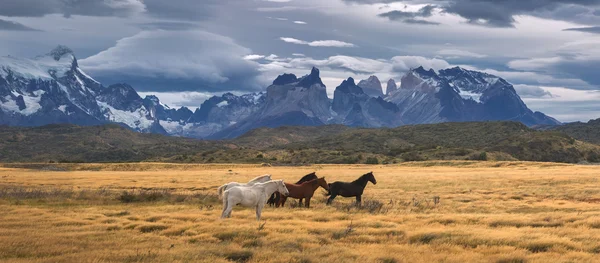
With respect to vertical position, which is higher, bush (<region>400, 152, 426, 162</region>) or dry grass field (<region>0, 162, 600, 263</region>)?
dry grass field (<region>0, 162, 600, 263</region>)

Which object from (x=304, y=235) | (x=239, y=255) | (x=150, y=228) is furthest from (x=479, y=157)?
(x=239, y=255)

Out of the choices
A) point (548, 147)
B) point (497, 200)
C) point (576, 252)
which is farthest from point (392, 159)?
point (576, 252)

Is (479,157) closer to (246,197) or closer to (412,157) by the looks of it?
(412,157)

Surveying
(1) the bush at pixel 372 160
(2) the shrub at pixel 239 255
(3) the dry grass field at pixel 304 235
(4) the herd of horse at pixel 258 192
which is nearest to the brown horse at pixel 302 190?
(4) the herd of horse at pixel 258 192

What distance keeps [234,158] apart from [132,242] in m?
128

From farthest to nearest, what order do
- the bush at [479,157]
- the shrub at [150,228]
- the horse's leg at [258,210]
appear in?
1. the bush at [479,157]
2. the horse's leg at [258,210]
3. the shrub at [150,228]

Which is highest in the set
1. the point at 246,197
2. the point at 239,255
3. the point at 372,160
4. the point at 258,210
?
the point at 246,197

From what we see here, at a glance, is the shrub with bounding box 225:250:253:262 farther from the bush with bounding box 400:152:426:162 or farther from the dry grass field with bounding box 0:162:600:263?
the bush with bounding box 400:152:426:162

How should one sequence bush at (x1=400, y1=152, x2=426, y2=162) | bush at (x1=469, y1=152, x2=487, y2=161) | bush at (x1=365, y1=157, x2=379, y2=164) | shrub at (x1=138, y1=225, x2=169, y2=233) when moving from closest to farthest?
1. shrub at (x1=138, y1=225, x2=169, y2=233)
2. bush at (x1=469, y1=152, x2=487, y2=161)
3. bush at (x1=365, y1=157, x2=379, y2=164)
4. bush at (x1=400, y1=152, x2=426, y2=162)

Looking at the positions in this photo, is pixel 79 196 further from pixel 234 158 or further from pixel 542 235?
pixel 234 158

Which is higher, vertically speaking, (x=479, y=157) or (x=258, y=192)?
(x=258, y=192)

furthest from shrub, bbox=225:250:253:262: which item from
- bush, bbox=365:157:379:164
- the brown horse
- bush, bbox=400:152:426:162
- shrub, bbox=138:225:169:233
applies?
bush, bbox=400:152:426:162

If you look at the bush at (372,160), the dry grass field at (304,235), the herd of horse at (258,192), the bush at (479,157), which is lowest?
the bush at (372,160)

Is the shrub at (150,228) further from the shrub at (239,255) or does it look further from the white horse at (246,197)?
the shrub at (239,255)
